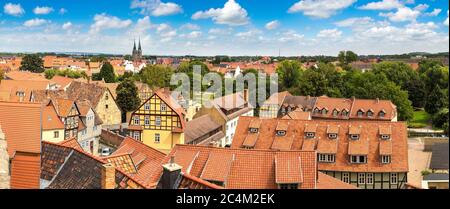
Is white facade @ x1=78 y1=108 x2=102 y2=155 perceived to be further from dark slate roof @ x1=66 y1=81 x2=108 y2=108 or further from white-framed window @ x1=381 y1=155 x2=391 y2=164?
white-framed window @ x1=381 y1=155 x2=391 y2=164

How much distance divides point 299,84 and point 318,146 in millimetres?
18228

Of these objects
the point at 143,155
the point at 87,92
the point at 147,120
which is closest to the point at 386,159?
the point at 143,155

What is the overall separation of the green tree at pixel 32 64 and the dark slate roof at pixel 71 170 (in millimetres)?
35295

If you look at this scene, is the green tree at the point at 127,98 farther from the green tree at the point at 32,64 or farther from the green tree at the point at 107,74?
the green tree at the point at 32,64

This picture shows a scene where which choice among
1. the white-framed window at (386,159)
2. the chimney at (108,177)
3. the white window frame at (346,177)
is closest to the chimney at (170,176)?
the chimney at (108,177)

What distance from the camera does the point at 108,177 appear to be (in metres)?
4.40

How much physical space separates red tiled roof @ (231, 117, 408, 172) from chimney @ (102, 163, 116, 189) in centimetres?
975

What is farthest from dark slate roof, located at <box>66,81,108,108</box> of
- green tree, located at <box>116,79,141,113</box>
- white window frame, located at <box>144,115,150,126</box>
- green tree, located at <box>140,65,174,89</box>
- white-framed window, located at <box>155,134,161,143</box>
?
green tree, located at <box>140,65,174,89</box>

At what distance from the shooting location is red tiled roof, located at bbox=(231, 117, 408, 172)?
13.1m

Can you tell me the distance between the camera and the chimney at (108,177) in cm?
436

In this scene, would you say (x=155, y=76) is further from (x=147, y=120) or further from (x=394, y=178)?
(x=394, y=178)

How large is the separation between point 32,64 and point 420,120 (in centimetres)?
3033
